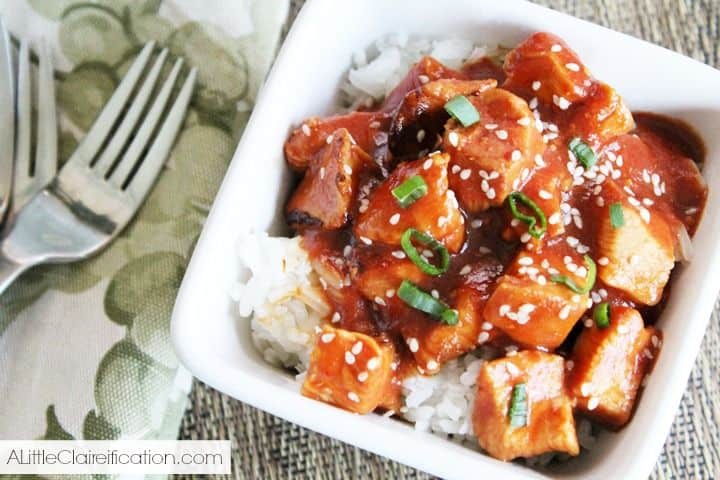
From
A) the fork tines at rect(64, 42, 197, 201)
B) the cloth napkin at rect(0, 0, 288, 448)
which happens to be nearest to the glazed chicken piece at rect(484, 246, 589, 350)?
the cloth napkin at rect(0, 0, 288, 448)

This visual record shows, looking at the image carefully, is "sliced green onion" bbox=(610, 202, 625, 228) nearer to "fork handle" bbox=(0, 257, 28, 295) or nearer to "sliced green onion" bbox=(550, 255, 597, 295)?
"sliced green onion" bbox=(550, 255, 597, 295)

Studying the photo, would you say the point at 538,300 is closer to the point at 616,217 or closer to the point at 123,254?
the point at 616,217

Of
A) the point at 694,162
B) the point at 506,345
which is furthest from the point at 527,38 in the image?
the point at 506,345

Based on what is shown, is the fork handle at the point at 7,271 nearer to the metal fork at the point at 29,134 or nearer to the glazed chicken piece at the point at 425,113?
the metal fork at the point at 29,134

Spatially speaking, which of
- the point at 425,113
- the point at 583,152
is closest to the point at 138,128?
the point at 425,113

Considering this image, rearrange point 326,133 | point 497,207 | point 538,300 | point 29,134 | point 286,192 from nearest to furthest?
point 538,300 < point 497,207 < point 326,133 < point 286,192 < point 29,134
